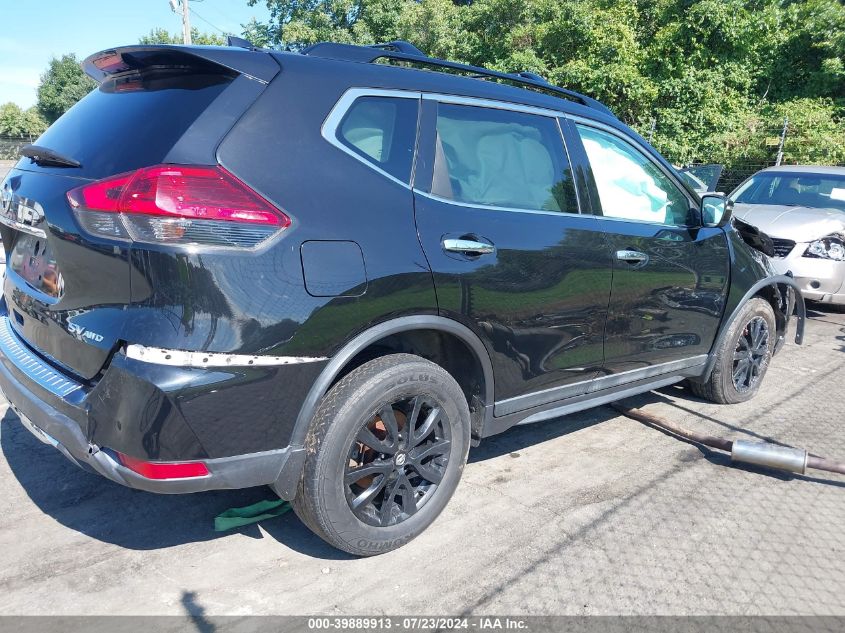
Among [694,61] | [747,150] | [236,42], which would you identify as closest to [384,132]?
[236,42]

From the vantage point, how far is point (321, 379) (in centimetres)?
241

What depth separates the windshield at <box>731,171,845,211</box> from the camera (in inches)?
306

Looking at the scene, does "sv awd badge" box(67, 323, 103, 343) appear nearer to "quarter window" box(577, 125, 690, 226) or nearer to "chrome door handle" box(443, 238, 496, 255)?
"chrome door handle" box(443, 238, 496, 255)

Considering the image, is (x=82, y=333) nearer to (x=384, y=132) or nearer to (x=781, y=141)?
(x=384, y=132)

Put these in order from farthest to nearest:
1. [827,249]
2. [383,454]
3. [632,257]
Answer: [827,249] < [632,257] < [383,454]

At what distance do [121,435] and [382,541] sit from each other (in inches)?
44.8

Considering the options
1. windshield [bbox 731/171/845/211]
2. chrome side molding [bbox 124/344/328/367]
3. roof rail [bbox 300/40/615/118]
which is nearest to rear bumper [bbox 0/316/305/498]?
chrome side molding [bbox 124/344/328/367]

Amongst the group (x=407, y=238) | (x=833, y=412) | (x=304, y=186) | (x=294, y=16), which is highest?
(x=294, y=16)

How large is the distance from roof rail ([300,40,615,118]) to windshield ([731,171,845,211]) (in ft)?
16.5

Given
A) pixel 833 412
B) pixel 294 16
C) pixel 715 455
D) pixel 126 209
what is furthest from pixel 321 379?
pixel 294 16

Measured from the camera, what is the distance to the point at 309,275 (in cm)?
231

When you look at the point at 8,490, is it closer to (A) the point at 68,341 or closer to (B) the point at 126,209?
(A) the point at 68,341

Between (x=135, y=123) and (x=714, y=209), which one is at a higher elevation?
(x=135, y=123)

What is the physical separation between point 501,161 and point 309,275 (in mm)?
1303
